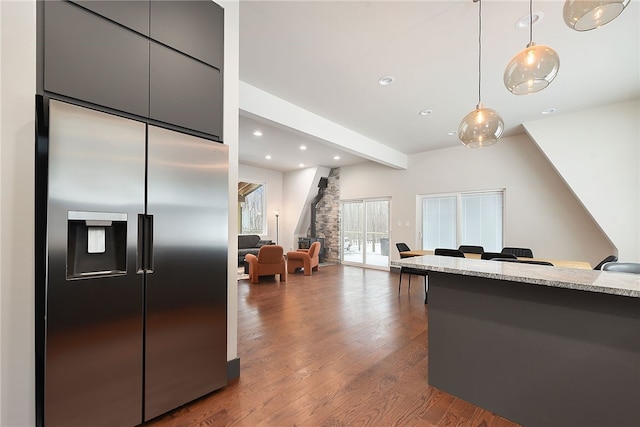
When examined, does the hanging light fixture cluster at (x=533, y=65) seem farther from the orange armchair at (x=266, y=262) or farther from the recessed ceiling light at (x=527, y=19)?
the orange armchair at (x=266, y=262)

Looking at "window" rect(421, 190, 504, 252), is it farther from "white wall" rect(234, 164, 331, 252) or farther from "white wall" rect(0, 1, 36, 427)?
"white wall" rect(0, 1, 36, 427)

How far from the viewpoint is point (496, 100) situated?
4.03m

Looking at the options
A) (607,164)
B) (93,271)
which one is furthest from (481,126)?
(607,164)

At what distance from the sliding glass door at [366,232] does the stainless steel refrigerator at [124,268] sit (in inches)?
251

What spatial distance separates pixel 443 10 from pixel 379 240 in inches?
244

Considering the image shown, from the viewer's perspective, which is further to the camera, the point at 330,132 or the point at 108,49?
the point at 330,132

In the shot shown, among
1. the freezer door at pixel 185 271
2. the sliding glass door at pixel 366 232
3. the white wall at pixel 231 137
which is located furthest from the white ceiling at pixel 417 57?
the sliding glass door at pixel 366 232

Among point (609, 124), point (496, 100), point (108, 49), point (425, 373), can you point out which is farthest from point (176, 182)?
point (609, 124)

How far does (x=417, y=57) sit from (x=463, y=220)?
14.9 ft

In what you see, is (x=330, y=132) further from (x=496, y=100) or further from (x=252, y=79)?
(x=496, y=100)

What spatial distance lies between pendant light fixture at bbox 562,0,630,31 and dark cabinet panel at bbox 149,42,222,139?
7.53ft

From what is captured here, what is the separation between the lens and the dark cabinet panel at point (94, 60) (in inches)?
55.9

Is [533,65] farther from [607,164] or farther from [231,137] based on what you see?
[607,164]

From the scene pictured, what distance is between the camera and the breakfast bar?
145 centimetres
